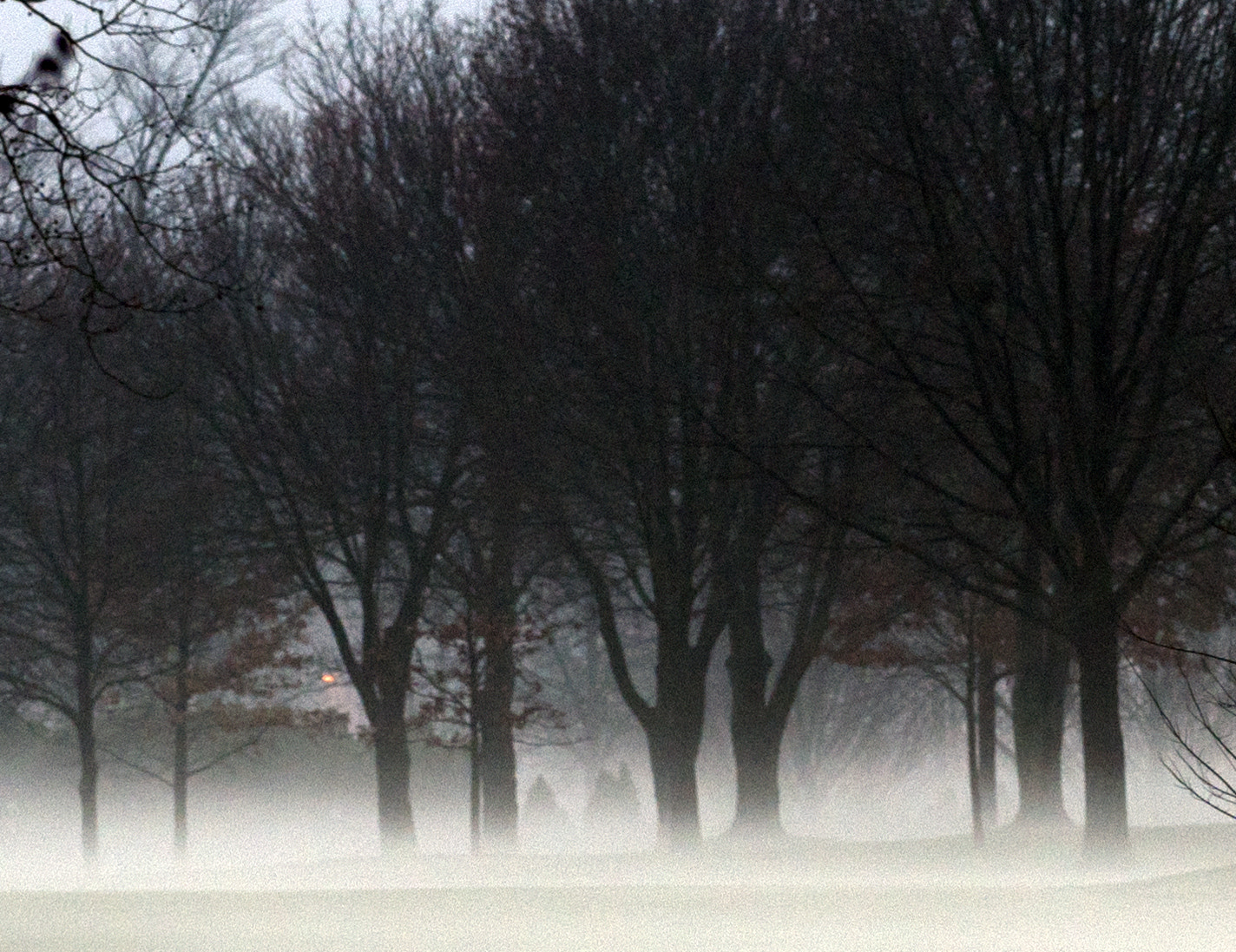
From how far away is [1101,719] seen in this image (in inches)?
700

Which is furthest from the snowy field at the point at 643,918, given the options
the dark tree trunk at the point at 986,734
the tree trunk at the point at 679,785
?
the dark tree trunk at the point at 986,734

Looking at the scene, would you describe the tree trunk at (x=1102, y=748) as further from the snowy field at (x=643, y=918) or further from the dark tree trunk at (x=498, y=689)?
the dark tree trunk at (x=498, y=689)

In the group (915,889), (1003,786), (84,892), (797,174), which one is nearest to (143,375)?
(797,174)

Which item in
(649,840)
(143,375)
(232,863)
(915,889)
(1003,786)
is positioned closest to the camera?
(915,889)

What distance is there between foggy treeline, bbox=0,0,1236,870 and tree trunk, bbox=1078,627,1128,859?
41 millimetres

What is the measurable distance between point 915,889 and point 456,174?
1182 centimetres

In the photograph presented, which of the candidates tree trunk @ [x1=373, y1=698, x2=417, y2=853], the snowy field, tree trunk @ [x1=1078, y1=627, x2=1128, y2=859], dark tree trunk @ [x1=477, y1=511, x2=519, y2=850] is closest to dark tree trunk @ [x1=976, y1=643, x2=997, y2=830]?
dark tree trunk @ [x1=477, y1=511, x2=519, y2=850]

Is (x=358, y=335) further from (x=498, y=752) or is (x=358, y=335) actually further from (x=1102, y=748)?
(x=1102, y=748)

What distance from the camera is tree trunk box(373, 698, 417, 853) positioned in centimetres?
2589

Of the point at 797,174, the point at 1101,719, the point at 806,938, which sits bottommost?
the point at 806,938

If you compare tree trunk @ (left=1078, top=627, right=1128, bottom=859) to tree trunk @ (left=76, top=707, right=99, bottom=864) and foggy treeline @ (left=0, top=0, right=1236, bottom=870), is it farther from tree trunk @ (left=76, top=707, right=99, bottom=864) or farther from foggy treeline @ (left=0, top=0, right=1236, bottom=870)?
tree trunk @ (left=76, top=707, right=99, bottom=864)

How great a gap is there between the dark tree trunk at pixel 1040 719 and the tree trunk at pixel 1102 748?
688 centimetres

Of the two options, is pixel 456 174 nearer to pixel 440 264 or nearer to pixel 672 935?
pixel 440 264

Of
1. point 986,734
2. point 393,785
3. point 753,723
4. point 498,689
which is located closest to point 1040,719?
point 753,723
